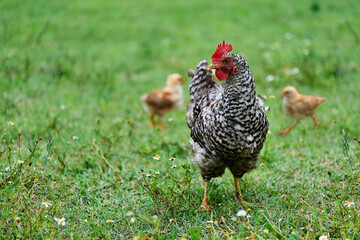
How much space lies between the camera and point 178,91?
7.05 meters

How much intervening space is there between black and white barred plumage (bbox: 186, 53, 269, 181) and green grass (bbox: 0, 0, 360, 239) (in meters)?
0.32

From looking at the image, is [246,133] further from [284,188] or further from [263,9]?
[263,9]

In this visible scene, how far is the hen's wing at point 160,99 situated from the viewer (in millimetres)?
6520

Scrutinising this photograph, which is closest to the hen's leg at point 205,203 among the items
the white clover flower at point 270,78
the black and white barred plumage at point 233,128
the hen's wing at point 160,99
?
the black and white barred plumage at point 233,128

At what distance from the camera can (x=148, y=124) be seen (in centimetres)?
671

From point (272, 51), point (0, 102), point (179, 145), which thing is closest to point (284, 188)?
Result: point (179, 145)

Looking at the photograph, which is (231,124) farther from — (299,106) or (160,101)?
(160,101)

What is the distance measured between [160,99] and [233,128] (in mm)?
3100

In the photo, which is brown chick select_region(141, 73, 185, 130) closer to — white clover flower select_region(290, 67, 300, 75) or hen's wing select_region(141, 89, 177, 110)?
hen's wing select_region(141, 89, 177, 110)

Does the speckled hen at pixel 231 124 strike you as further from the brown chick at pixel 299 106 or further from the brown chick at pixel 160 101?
the brown chick at pixel 160 101

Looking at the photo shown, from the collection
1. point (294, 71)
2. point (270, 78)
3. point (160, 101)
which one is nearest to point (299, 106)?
point (270, 78)

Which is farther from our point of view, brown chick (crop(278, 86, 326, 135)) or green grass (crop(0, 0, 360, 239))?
brown chick (crop(278, 86, 326, 135))

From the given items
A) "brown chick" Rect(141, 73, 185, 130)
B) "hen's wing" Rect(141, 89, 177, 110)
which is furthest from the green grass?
"hen's wing" Rect(141, 89, 177, 110)

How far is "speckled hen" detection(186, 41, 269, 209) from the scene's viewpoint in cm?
354
